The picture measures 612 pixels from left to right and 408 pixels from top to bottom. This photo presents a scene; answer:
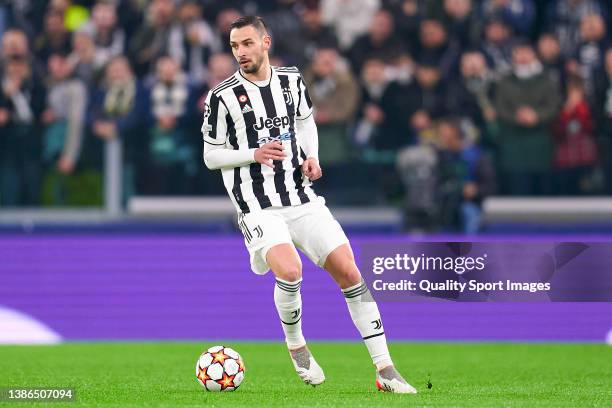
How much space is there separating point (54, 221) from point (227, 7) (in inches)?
116

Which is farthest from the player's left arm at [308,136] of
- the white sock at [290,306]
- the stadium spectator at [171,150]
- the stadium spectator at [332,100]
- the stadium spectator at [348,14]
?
the stadium spectator at [348,14]

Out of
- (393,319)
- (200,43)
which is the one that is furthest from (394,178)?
(200,43)

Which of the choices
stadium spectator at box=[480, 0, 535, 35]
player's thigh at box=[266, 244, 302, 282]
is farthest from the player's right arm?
stadium spectator at box=[480, 0, 535, 35]

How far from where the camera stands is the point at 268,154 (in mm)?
6926

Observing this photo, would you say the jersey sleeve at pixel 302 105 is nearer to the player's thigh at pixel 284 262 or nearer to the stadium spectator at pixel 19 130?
the player's thigh at pixel 284 262

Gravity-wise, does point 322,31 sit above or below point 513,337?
above

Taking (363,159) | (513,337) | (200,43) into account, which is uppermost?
(200,43)

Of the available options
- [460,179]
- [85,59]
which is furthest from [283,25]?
[460,179]

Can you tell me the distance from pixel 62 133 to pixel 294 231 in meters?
6.56

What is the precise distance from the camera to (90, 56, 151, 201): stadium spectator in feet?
42.7

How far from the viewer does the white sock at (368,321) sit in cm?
694

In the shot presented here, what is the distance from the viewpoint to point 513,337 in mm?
11805

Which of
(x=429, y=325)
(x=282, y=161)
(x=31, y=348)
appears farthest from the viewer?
(x=429, y=325)

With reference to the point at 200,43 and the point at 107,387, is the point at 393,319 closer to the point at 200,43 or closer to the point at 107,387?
the point at 200,43
